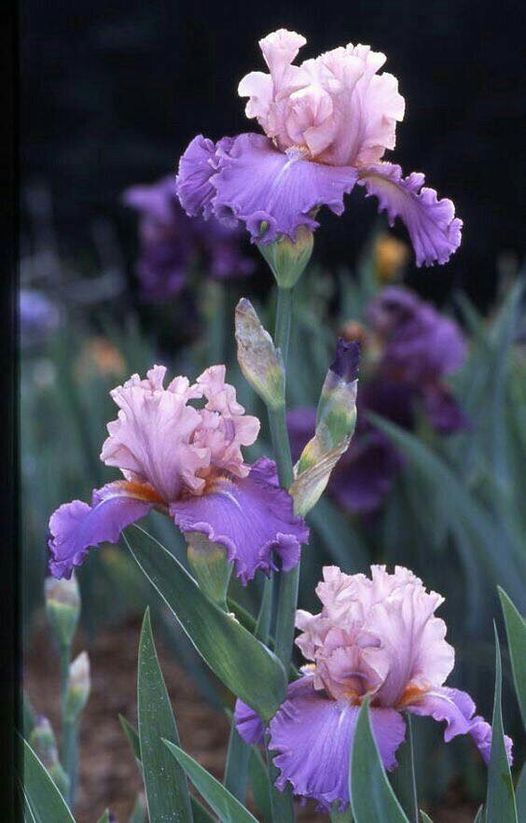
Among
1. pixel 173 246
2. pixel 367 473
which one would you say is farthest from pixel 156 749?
pixel 173 246

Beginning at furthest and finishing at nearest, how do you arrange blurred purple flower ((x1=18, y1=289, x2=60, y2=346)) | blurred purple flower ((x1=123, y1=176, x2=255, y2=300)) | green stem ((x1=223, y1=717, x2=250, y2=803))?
blurred purple flower ((x1=18, y1=289, x2=60, y2=346)) → blurred purple flower ((x1=123, y1=176, x2=255, y2=300)) → green stem ((x1=223, y1=717, x2=250, y2=803))

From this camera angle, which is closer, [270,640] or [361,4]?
[270,640]

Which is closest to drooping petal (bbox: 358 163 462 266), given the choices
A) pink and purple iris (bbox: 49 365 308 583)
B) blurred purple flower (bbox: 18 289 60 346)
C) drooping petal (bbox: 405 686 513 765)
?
pink and purple iris (bbox: 49 365 308 583)

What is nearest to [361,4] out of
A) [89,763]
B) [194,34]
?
[194,34]

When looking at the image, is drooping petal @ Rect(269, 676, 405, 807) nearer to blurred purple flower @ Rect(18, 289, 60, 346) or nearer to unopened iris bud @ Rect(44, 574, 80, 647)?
unopened iris bud @ Rect(44, 574, 80, 647)

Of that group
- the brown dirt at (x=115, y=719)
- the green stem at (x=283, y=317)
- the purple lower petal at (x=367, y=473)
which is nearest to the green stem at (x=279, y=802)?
the green stem at (x=283, y=317)

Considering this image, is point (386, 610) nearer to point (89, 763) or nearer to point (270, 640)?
point (270, 640)
